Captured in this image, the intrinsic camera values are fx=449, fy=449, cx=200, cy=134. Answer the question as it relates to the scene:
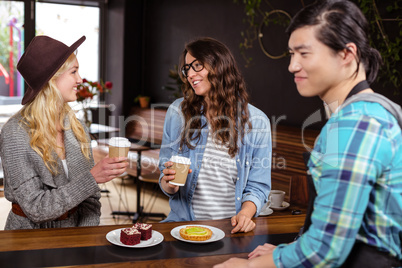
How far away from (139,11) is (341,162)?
24.8 feet

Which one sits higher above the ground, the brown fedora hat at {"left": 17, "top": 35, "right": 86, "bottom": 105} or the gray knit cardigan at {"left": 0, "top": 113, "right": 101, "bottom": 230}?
the brown fedora hat at {"left": 17, "top": 35, "right": 86, "bottom": 105}

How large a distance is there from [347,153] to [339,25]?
349mm

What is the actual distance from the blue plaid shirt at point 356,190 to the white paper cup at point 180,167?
865mm

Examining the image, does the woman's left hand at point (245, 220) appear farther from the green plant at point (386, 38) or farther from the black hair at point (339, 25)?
the green plant at point (386, 38)

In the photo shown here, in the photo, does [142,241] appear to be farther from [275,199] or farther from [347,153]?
[275,199]

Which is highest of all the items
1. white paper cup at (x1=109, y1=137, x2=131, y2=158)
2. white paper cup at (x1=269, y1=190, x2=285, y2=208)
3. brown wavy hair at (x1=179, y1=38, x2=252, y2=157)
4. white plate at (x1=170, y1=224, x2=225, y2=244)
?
brown wavy hair at (x1=179, y1=38, x2=252, y2=157)

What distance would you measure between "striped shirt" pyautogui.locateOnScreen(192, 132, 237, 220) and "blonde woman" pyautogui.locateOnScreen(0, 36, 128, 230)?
20.0 inches

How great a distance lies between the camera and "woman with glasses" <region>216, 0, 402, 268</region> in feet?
3.61

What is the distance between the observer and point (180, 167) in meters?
2.01

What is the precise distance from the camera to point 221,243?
186 centimetres

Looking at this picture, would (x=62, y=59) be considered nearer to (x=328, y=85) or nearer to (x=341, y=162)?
(x=328, y=85)

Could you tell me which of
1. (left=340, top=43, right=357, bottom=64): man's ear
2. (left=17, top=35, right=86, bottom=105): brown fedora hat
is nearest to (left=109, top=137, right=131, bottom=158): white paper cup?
(left=17, top=35, right=86, bottom=105): brown fedora hat

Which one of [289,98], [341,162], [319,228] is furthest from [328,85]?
[289,98]

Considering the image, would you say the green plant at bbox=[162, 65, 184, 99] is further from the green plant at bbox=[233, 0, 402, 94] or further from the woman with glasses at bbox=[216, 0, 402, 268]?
the woman with glasses at bbox=[216, 0, 402, 268]
